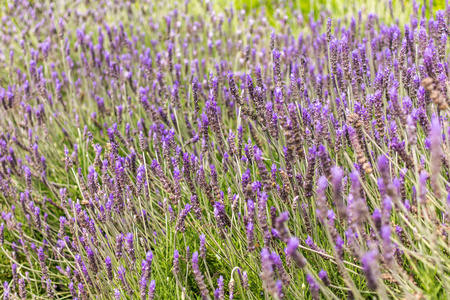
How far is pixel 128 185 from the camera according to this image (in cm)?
214

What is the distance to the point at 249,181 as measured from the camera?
69.4 inches

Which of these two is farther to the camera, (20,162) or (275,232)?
(20,162)

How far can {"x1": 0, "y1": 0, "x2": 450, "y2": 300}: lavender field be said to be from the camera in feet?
4.80

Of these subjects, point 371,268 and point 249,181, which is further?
point 249,181

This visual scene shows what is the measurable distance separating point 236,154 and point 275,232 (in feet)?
1.66

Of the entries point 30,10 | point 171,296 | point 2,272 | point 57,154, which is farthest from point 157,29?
point 171,296

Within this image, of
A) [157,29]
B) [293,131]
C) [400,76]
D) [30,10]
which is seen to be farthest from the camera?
[30,10]

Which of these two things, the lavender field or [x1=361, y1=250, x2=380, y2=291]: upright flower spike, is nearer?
[x1=361, y1=250, x2=380, y2=291]: upright flower spike

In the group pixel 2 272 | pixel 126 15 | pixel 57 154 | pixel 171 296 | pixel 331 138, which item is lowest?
pixel 2 272

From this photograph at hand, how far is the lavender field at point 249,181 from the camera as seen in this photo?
146 centimetres

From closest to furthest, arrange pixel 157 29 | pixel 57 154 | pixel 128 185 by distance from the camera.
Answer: pixel 128 185 → pixel 57 154 → pixel 157 29

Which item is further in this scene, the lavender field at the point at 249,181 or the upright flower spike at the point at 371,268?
the lavender field at the point at 249,181

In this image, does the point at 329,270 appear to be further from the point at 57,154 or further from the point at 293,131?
the point at 57,154

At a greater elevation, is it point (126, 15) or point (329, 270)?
point (126, 15)
